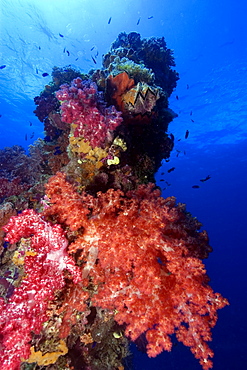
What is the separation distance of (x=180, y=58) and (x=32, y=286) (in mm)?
32364

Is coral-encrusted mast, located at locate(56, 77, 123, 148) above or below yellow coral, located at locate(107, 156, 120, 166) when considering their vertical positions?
above

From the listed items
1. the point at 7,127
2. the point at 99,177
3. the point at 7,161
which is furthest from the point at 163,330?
the point at 7,127

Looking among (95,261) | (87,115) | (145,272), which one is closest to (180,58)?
(87,115)

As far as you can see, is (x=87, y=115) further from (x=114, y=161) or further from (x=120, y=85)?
(x=120, y=85)

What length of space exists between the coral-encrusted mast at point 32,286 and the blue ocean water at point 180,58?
14.3 metres

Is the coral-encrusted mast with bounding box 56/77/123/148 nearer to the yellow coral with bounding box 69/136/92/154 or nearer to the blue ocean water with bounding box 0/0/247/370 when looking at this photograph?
the yellow coral with bounding box 69/136/92/154

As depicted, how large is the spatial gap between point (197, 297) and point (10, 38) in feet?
102

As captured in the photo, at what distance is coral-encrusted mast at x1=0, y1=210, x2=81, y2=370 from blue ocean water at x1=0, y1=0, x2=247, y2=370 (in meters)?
14.3

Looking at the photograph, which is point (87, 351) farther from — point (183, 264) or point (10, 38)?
point (10, 38)

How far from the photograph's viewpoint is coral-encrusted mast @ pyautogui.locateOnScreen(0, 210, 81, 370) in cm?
271

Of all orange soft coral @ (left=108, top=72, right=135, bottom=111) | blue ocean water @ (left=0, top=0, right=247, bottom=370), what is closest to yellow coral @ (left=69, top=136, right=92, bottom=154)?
orange soft coral @ (left=108, top=72, right=135, bottom=111)

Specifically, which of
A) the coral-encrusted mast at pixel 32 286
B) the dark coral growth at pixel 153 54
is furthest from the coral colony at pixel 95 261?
the dark coral growth at pixel 153 54

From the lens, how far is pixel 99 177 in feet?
14.8

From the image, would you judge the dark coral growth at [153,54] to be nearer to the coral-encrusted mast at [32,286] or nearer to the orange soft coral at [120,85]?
the orange soft coral at [120,85]
